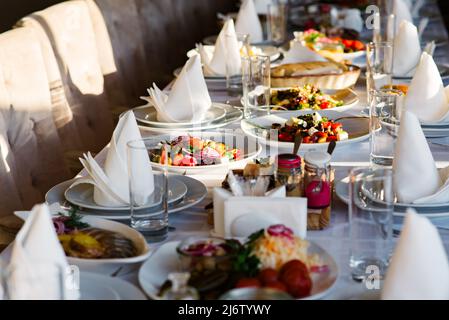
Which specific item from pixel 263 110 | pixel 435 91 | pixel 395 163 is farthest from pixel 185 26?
pixel 395 163

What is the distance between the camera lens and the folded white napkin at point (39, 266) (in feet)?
4.17

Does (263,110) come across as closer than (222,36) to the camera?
Yes

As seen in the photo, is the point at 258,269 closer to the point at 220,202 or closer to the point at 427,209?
the point at 220,202

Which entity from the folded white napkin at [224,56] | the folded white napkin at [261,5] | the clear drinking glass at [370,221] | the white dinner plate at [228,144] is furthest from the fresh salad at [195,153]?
the folded white napkin at [261,5]

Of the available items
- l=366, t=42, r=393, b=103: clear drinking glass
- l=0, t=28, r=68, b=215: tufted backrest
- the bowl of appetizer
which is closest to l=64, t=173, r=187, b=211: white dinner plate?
the bowl of appetizer

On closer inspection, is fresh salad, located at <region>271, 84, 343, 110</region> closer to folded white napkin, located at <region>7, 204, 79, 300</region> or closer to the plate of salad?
the plate of salad

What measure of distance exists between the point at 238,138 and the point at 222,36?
3.20ft

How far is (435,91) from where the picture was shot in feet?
7.64

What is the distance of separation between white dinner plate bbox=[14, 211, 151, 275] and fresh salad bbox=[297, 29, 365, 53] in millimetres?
1994

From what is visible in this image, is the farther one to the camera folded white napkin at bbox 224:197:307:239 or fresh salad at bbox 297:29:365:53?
fresh salad at bbox 297:29:365:53

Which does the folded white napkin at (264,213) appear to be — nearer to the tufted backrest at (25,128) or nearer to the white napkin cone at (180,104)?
the white napkin cone at (180,104)

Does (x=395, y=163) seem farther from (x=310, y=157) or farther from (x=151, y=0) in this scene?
(x=151, y=0)

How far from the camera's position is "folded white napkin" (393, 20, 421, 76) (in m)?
3.00
